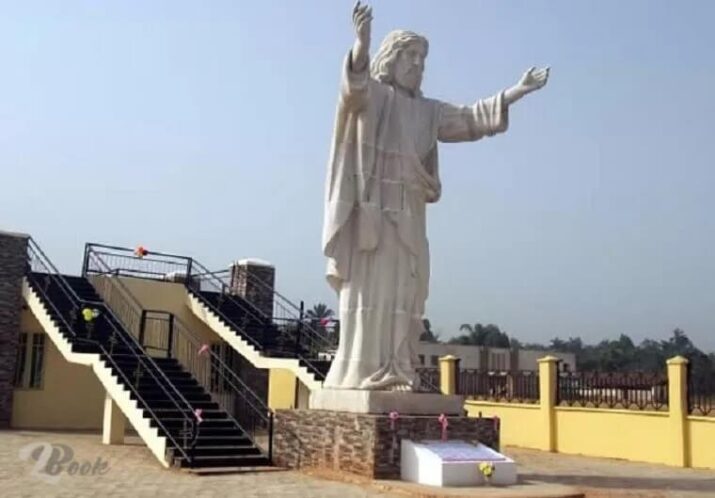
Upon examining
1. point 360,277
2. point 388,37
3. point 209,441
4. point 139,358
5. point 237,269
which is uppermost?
point 388,37

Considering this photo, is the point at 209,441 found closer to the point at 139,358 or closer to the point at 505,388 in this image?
the point at 139,358

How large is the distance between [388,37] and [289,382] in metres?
11.0

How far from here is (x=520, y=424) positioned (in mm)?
17109

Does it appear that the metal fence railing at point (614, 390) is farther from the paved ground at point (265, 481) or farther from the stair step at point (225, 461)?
the stair step at point (225, 461)

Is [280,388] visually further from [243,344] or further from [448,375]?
[448,375]

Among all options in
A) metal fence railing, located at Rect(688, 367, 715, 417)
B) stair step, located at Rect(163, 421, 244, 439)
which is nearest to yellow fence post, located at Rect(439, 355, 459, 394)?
metal fence railing, located at Rect(688, 367, 715, 417)

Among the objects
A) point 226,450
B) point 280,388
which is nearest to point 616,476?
point 226,450

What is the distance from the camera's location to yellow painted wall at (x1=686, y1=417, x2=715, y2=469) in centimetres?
1338

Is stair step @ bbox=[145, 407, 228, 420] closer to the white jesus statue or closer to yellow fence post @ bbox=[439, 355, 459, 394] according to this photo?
the white jesus statue

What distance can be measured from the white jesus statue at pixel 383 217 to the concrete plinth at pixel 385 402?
151 millimetres

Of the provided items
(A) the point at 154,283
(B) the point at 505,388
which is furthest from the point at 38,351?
(B) the point at 505,388

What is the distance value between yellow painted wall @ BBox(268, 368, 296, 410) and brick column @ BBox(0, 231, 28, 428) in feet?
19.4

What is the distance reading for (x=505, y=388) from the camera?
58.7ft

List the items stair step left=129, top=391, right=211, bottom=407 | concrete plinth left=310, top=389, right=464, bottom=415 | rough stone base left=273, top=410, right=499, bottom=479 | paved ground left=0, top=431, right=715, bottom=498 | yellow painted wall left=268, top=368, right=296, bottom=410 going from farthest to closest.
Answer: yellow painted wall left=268, top=368, right=296, bottom=410 < stair step left=129, top=391, right=211, bottom=407 < concrete plinth left=310, top=389, right=464, bottom=415 < rough stone base left=273, top=410, right=499, bottom=479 < paved ground left=0, top=431, right=715, bottom=498
